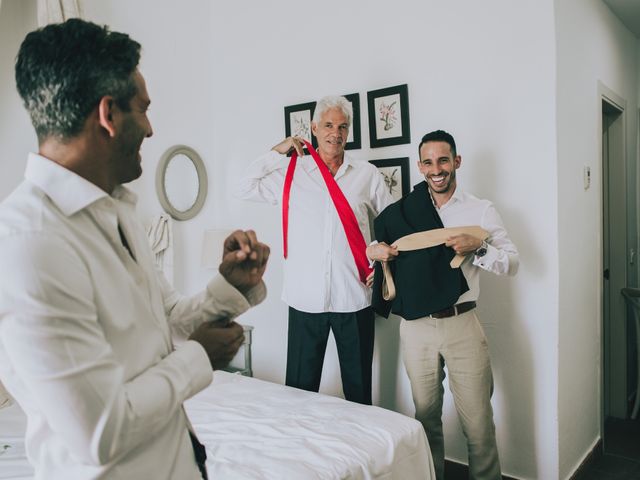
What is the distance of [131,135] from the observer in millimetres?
857

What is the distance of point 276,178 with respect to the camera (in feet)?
9.35

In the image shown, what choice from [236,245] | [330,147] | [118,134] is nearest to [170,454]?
[236,245]

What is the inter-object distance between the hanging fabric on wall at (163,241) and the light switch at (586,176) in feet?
8.00

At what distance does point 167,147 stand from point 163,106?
10.5 inches

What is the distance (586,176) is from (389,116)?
43.2 inches

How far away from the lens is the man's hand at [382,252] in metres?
2.33

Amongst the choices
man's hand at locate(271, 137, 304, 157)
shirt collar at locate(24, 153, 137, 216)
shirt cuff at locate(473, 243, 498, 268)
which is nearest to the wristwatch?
shirt cuff at locate(473, 243, 498, 268)

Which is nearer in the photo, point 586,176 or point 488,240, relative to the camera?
point 488,240

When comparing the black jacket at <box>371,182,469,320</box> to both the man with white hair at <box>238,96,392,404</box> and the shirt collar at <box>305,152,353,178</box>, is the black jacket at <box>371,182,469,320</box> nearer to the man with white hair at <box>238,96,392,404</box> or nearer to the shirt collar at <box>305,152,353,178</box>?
the man with white hair at <box>238,96,392,404</box>

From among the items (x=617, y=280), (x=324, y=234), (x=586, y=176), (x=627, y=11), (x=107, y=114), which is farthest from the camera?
(x=617, y=280)

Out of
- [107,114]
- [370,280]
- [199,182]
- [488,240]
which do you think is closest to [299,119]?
[199,182]

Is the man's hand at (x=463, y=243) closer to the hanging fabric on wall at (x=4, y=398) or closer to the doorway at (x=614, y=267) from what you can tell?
the doorway at (x=614, y=267)

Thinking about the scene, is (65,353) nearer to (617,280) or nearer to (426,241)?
(426,241)

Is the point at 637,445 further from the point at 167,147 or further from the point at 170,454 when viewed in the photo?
the point at 167,147
